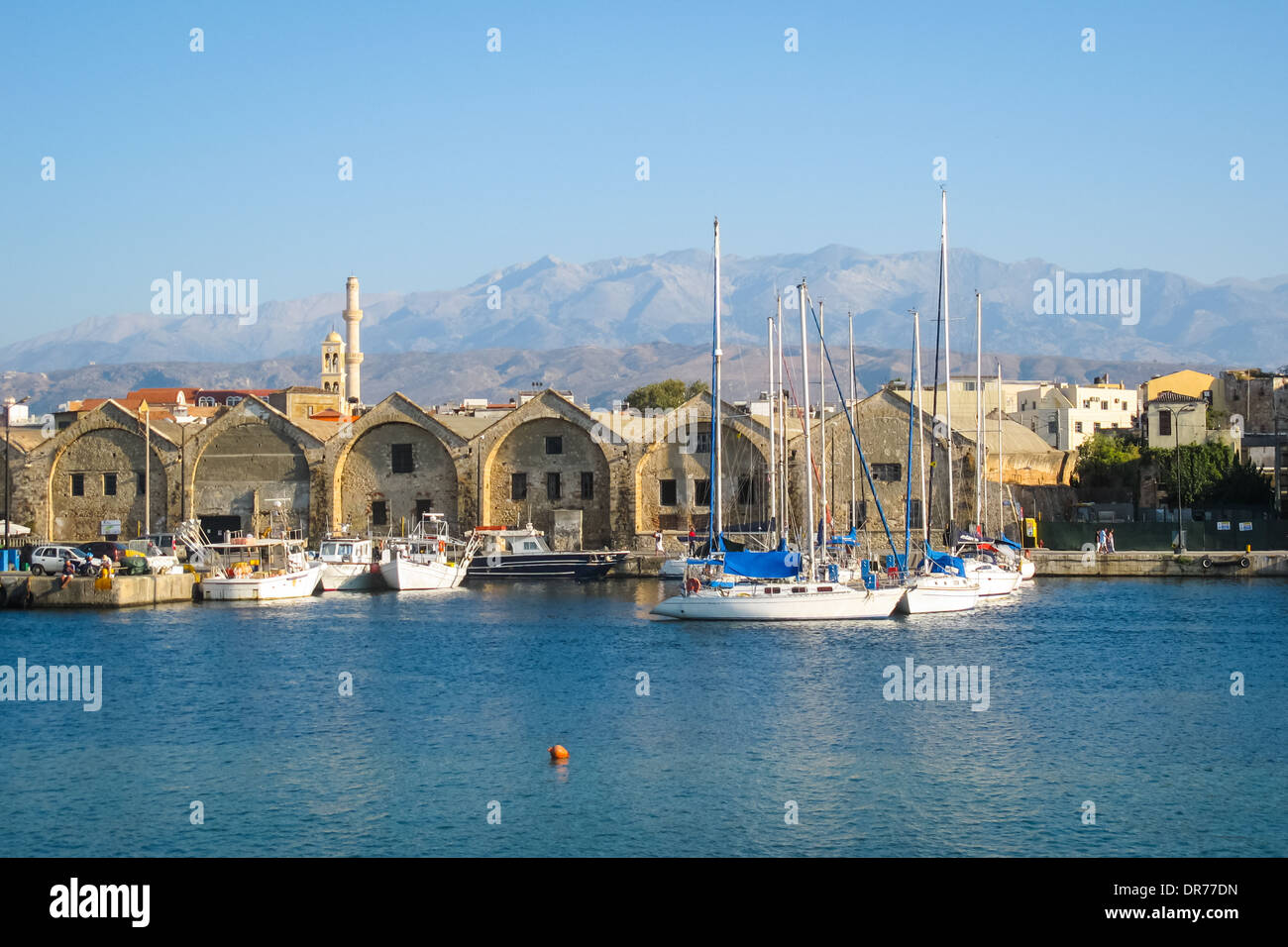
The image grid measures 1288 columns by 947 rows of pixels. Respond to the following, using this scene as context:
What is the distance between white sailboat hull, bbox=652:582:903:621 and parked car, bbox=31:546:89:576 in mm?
27896

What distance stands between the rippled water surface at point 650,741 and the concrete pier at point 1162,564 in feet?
45.8

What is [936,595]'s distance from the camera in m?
49.9

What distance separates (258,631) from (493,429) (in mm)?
25637

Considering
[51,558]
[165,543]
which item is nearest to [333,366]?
[165,543]

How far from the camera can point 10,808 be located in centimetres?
A: 2403

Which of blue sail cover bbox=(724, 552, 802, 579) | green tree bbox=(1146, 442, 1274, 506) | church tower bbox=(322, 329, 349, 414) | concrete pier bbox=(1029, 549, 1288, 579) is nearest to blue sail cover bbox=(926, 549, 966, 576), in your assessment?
blue sail cover bbox=(724, 552, 802, 579)

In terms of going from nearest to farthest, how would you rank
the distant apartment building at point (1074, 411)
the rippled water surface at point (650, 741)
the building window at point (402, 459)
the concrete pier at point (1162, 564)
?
the rippled water surface at point (650, 741) → the concrete pier at point (1162, 564) → the building window at point (402, 459) → the distant apartment building at point (1074, 411)

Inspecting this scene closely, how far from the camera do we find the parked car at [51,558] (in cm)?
6103

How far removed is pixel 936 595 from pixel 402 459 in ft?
104

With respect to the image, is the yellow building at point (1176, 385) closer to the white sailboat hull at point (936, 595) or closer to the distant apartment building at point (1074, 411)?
the distant apartment building at point (1074, 411)

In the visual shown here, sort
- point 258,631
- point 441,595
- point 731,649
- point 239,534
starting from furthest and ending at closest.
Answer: point 239,534, point 441,595, point 258,631, point 731,649

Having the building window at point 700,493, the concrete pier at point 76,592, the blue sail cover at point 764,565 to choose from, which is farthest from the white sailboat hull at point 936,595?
the concrete pier at point 76,592

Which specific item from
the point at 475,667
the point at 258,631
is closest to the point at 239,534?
the point at 258,631
